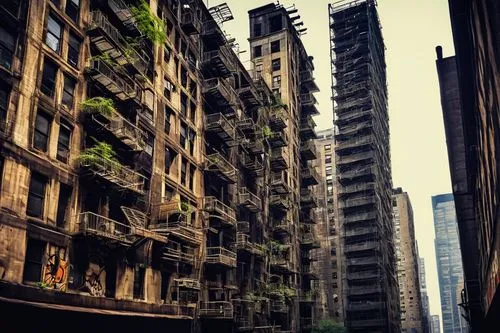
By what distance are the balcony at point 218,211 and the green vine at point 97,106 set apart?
13036mm

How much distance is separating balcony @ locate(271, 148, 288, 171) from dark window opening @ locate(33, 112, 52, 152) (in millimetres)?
31920

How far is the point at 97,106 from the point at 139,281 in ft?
34.0

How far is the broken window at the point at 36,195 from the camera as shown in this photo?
22141 millimetres

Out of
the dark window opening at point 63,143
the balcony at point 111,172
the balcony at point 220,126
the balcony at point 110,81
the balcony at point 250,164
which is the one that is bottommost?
the balcony at point 111,172

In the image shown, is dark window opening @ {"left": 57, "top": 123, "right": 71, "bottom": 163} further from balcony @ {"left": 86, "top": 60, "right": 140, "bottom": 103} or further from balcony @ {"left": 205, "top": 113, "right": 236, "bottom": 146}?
balcony @ {"left": 205, "top": 113, "right": 236, "bottom": 146}

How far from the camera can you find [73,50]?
26.7 meters

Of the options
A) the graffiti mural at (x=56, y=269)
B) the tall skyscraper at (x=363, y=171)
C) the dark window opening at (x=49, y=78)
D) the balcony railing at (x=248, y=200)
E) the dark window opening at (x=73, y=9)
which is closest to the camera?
the graffiti mural at (x=56, y=269)

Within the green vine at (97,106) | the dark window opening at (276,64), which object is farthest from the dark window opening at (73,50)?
the dark window opening at (276,64)

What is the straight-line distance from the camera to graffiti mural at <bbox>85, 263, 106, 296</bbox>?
2462cm

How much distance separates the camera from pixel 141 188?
29906 mm

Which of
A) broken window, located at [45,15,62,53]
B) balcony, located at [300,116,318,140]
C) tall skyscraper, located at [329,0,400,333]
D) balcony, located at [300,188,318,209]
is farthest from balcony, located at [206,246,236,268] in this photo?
tall skyscraper, located at [329,0,400,333]

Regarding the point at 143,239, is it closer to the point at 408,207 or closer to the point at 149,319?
the point at 149,319

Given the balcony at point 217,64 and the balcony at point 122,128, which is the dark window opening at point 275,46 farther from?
the balcony at point 122,128

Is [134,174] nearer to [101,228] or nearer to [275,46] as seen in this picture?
[101,228]
